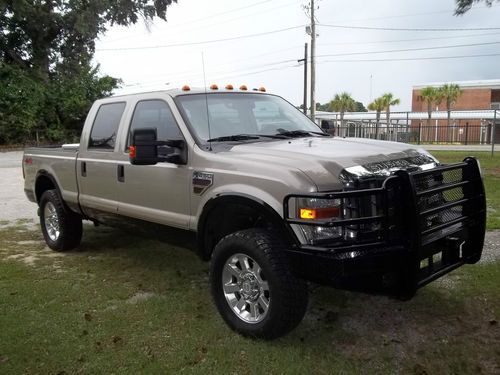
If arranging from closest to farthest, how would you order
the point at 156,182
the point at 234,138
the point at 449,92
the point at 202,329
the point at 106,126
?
the point at 202,329
the point at 234,138
the point at 156,182
the point at 106,126
the point at 449,92

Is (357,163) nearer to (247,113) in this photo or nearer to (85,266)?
(247,113)

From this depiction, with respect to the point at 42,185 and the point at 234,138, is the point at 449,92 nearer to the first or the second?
the point at 42,185

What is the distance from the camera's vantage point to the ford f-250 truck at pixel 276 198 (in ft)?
11.2

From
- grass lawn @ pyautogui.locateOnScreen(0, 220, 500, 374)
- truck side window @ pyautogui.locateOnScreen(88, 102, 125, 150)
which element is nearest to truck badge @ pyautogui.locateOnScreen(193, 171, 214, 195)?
grass lawn @ pyautogui.locateOnScreen(0, 220, 500, 374)

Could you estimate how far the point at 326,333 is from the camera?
399 centimetres

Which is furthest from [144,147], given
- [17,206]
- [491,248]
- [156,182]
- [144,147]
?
[17,206]

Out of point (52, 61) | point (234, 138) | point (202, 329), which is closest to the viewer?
point (202, 329)

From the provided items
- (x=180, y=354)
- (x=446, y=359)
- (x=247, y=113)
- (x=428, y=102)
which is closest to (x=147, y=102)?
(x=247, y=113)

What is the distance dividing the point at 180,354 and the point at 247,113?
92.5 inches

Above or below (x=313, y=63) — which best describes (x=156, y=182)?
below

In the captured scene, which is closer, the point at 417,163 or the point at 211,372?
the point at 211,372

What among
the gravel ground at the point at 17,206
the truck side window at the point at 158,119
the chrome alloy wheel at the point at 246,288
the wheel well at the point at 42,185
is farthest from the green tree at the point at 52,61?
the chrome alloy wheel at the point at 246,288

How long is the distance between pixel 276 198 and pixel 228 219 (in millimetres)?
772

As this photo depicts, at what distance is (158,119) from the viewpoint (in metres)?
4.91
